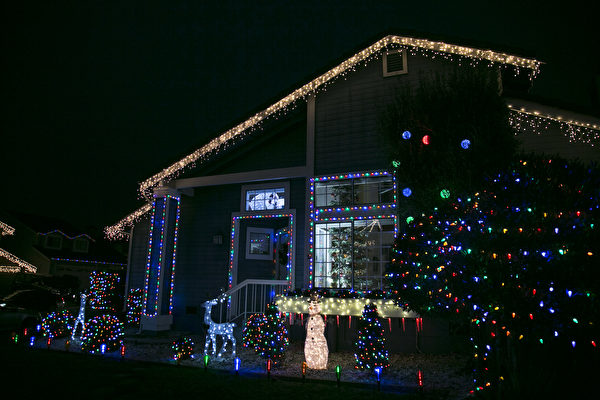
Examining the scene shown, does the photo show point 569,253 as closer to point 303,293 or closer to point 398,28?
point 303,293

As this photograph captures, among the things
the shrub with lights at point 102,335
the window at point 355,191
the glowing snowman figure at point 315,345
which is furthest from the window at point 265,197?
the shrub with lights at point 102,335

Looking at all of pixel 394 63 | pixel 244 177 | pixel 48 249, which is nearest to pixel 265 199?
pixel 244 177

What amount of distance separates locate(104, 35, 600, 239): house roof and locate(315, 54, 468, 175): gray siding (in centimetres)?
22

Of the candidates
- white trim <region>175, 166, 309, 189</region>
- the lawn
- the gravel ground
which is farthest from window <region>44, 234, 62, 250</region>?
the lawn

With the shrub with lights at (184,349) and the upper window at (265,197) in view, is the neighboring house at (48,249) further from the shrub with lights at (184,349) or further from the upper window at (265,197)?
the shrub with lights at (184,349)

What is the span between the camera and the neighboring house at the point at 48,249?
28281 millimetres

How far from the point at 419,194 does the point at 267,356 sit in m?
4.40

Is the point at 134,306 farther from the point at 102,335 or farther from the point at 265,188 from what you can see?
the point at 265,188

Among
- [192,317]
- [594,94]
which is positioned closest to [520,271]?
[192,317]

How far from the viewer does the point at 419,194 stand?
820cm

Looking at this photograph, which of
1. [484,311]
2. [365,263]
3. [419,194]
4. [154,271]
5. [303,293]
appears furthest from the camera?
[154,271]

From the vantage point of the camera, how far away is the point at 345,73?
1102 centimetres

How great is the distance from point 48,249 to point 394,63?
95.5ft

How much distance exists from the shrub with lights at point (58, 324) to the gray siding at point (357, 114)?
7862 mm
